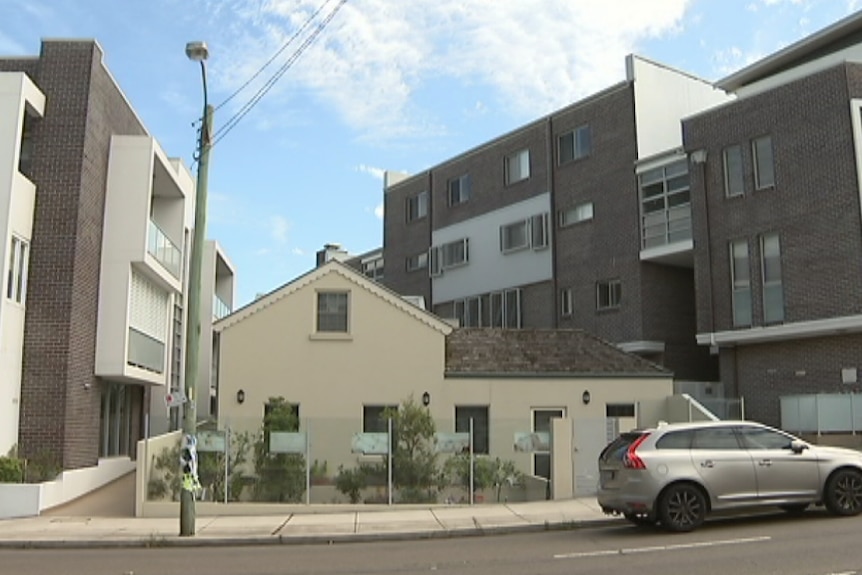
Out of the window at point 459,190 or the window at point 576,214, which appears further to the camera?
the window at point 459,190

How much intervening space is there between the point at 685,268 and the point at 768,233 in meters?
5.41

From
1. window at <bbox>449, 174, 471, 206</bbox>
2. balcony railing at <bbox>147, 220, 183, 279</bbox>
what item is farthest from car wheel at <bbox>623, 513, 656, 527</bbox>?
window at <bbox>449, 174, 471, 206</bbox>

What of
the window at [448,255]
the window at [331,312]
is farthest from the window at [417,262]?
the window at [331,312]

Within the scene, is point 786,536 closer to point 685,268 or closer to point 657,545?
point 657,545

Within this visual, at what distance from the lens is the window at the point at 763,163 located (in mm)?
24547

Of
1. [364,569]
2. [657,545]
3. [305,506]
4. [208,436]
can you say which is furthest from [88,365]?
[657,545]

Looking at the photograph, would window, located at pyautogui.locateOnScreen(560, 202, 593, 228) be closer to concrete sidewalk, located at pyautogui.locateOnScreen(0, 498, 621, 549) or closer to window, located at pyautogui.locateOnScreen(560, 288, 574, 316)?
window, located at pyautogui.locateOnScreen(560, 288, 574, 316)

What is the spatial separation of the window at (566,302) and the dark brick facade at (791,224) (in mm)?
6442

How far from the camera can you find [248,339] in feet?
72.5

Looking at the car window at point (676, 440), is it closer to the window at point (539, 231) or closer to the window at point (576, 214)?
the window at point (576, 214)

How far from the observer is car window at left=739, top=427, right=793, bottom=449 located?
13.0m

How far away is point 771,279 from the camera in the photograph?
24.3m

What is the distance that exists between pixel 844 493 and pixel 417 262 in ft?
96.7

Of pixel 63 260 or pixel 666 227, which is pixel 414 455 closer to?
pixel 63 260
